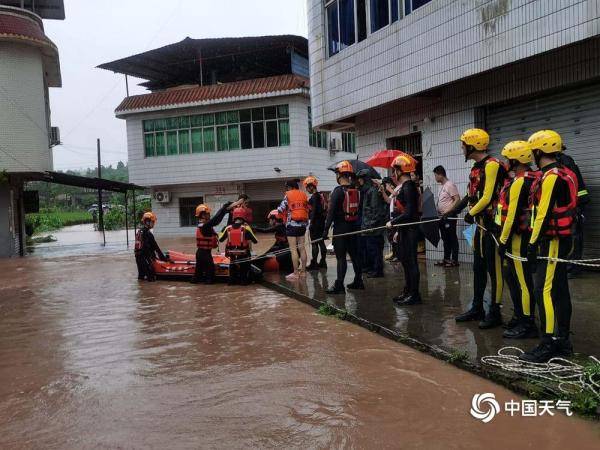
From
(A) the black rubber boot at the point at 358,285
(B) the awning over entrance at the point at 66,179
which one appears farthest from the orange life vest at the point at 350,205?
(B) the awning over entrance at the point at 66,179

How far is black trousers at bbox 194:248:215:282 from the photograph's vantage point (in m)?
10.7

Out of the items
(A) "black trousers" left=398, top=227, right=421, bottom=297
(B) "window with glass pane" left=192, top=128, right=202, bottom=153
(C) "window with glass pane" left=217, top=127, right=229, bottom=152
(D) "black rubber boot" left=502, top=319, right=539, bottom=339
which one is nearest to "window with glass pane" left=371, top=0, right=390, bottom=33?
(A) "black trousers" left=398, top=227, right=421, bottom=297

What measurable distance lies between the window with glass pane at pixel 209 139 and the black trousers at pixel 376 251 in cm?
1803

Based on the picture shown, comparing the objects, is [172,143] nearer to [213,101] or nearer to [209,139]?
[209,139]

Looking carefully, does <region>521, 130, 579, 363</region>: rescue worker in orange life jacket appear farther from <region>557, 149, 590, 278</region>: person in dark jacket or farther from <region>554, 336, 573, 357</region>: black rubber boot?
<region>557, 149, 590, 278</region>: person in dark jacket

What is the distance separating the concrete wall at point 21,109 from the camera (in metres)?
19.5

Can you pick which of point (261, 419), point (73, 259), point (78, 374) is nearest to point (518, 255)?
point (261, 419)

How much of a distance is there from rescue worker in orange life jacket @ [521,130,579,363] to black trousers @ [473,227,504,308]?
1176 millimetres

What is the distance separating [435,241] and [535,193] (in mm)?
5149

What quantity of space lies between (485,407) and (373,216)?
5.80 meters

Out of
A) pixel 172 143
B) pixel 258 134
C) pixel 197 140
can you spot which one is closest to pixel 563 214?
pixel 258 134

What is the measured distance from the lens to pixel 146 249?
452 inches

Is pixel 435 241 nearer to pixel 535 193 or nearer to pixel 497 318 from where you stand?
pixel 497 318

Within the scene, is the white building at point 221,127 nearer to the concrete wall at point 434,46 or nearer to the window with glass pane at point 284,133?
the window with glass pane at point 284,133
